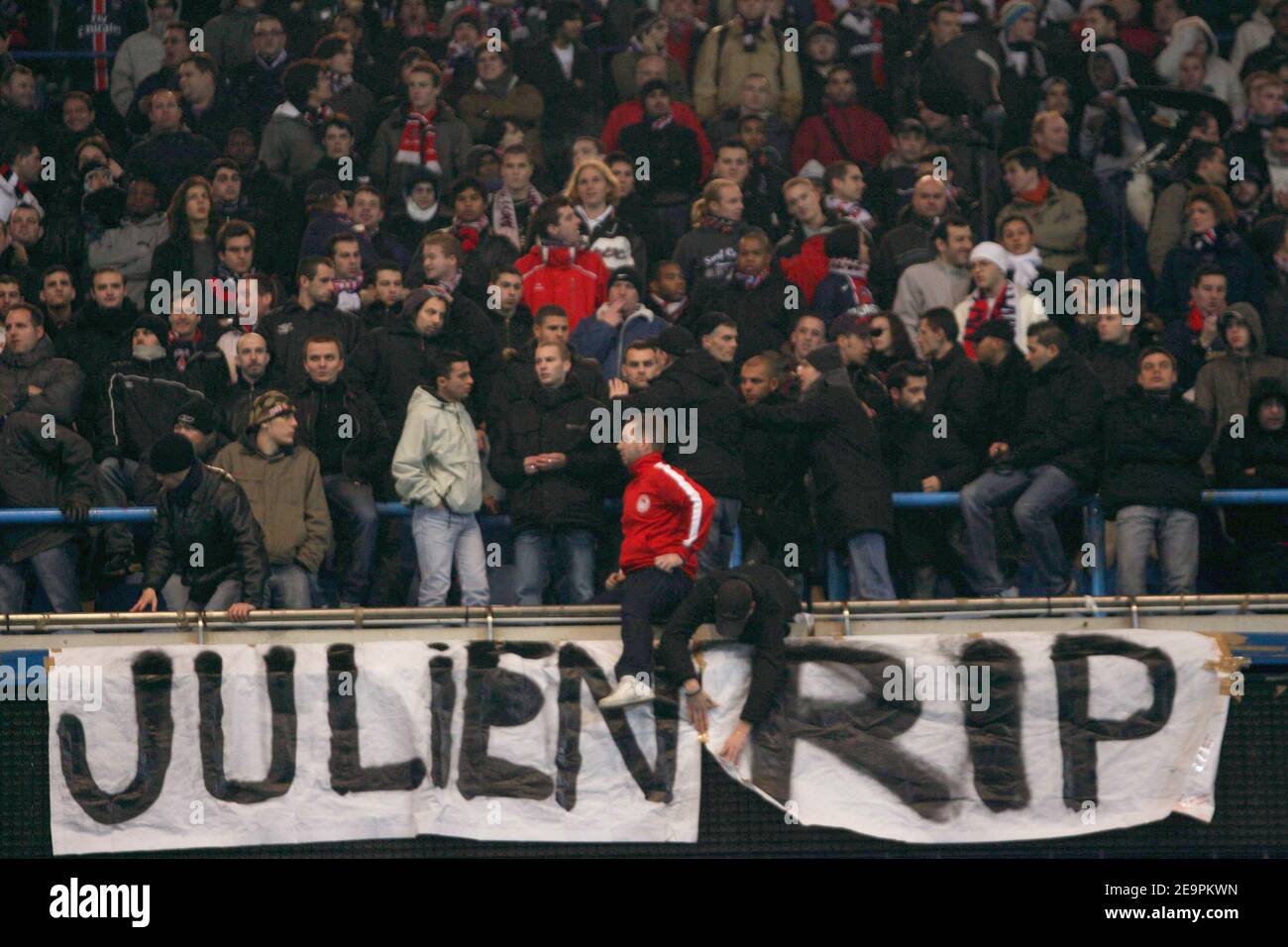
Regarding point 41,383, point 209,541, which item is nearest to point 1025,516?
point 209,541

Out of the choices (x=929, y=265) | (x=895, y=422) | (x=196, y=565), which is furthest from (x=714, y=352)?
(x=196, y=565)

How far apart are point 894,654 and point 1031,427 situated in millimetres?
1879

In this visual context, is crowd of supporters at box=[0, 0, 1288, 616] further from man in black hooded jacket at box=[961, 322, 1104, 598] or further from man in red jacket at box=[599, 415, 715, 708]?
man in red jacket at box=[599, 415, 715, 708]

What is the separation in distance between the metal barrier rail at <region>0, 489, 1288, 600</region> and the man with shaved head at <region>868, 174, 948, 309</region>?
2.85 m

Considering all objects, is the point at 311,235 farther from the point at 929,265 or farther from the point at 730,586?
the point at 730,586

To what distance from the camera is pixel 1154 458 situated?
1310cm

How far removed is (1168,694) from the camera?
1230cm

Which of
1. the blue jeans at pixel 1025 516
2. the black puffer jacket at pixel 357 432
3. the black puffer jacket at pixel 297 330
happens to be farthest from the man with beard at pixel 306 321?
the blue jeans at pixel 1025 516

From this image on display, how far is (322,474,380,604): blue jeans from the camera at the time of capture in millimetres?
13539

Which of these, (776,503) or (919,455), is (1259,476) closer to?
(919,455)

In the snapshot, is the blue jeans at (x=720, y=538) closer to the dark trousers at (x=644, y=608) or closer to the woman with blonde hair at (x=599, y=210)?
the dark trousers at (x=644, y=608)

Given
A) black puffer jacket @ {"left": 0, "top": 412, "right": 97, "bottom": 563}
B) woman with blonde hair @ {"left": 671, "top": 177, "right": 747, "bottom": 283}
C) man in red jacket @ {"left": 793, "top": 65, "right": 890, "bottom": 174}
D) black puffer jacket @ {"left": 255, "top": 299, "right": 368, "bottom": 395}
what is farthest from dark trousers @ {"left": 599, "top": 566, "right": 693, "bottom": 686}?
man in red jacket @ {"left": 793, "top": 65, "right": 890, "bottom": 174}

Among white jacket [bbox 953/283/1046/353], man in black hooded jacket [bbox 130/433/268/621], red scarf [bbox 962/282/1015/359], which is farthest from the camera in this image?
red scarf [bbox 962/282/1015/359]
